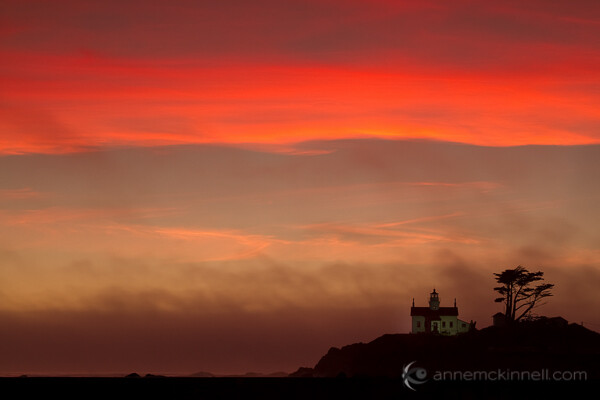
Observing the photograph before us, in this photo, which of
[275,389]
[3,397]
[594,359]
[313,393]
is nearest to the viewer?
[3,397]

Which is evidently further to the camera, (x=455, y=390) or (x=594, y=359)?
(x=594, y=359)

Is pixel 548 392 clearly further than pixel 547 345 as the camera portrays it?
No

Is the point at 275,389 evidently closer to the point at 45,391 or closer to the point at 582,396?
the point at 45,391

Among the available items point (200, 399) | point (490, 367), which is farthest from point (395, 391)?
point (490, 367)

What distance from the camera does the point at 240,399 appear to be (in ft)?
339

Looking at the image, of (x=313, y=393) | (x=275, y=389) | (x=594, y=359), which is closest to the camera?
(x=313, y=393)

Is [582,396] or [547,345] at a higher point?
[547,345]

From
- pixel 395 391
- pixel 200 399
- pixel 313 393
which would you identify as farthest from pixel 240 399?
pixel 395 391

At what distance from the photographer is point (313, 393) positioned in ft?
373

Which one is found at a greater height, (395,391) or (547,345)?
(547,345)

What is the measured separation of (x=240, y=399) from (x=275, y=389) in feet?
75.6

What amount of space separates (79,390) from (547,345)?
110 metres

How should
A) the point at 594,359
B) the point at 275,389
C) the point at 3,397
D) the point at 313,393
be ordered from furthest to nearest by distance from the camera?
1. the point at 594,359
2. the point at 275,389
3. the point at 313,393
4. the point at 3,397

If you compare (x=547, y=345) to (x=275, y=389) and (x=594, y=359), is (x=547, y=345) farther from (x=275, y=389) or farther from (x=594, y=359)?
(x=275, y=389)
